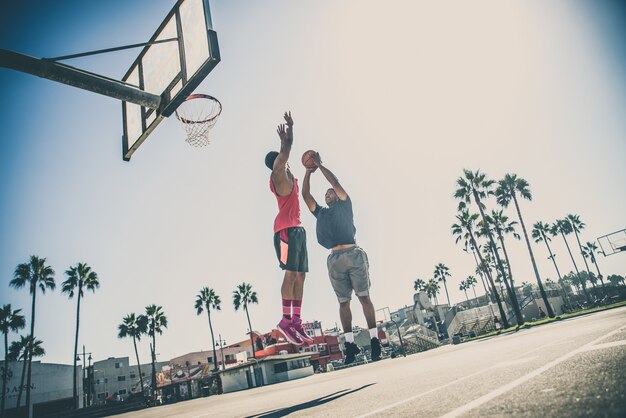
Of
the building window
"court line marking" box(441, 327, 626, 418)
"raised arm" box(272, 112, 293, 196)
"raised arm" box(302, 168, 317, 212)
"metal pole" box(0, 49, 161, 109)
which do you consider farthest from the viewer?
the building window

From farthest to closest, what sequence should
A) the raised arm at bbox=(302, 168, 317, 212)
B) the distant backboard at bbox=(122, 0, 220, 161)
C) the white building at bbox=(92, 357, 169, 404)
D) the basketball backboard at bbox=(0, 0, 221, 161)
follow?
the white building at bbox=(92, 357, 169, 404) → the raised arm at bbox=(302, 168, 317, 212) → the distant backboard at bbox=(122, 0, 220, 161) → the basketball backboard at bbox=(0, 0, 221, 161)

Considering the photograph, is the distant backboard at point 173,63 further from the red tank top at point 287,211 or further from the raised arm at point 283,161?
the red tank top at point 287,211

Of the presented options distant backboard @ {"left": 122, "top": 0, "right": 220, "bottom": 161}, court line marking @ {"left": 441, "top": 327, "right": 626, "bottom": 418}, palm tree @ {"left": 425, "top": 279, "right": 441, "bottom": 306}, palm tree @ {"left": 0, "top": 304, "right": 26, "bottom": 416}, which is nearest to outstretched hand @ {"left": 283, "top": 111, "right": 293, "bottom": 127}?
distant backboard @ {"left": 122, "top": 0, "right": 220, "bottom": 161}

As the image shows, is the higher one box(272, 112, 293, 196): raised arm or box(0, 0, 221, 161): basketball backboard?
box(0, 0, 221, 161): basketball backboard

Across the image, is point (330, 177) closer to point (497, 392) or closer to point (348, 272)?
point (348, 272)

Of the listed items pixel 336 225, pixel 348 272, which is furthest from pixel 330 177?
pixel 348 272

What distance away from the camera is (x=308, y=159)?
17.0ft

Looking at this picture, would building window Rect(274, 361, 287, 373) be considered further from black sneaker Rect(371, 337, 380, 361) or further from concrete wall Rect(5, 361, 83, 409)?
black sneaker Rect(371, 337, 380, 361)

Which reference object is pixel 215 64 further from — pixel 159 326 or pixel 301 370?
pixel 159 326

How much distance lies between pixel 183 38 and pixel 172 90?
773 mm

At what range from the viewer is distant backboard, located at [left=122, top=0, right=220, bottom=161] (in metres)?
4.27

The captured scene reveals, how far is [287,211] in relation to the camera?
196 inches

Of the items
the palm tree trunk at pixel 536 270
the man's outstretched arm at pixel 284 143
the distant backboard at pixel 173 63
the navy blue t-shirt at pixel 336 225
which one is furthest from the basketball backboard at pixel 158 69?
the palm tree trunk at pixel 536 270

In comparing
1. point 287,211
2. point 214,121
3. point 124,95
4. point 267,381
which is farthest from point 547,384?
point 267,381
